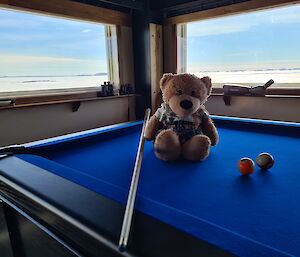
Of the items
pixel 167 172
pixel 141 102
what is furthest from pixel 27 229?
pixel 141 102

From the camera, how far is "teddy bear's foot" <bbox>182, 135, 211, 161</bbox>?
4.04 ft

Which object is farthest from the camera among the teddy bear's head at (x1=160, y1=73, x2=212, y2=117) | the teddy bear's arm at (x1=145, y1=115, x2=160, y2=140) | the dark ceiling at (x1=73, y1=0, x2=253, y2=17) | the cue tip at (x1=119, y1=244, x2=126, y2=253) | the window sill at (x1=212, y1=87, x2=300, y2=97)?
the dark ceiling at (x1=73, y1=0, x2=253, y2=17)

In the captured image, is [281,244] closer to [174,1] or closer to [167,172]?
[167,172]

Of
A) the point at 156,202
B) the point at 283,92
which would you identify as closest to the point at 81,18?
the point at 283,92

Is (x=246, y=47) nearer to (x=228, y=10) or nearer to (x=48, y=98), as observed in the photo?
(x=228, y=10)

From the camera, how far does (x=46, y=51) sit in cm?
322

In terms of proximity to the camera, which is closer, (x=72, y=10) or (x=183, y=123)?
(x=183, y=123)

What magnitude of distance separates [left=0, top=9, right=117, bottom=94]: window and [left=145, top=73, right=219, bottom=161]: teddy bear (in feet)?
7.26

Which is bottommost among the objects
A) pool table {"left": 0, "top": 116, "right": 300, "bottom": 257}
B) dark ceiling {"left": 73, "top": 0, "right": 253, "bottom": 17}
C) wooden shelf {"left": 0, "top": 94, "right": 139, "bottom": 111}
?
pool table {"left": 0, "top": 116, "right": 300, "bottom": 257}

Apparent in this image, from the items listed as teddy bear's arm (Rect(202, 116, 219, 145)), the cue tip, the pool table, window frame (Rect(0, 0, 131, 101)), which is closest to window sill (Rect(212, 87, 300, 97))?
the pool table

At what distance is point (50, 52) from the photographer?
327 centimetres

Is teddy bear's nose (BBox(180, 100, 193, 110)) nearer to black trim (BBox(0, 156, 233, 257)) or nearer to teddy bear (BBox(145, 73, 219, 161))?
teddy bear (BBox(145, 73, 219, 161))

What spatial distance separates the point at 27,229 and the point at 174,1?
366 cm

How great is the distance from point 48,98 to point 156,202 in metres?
2.83
